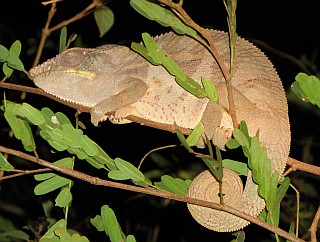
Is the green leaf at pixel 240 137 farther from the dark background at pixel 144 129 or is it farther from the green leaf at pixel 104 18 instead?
the dark background at pixel 144 129

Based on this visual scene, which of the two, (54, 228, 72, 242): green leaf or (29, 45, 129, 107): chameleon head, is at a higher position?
(29, 45, 129, 107): chameleon head

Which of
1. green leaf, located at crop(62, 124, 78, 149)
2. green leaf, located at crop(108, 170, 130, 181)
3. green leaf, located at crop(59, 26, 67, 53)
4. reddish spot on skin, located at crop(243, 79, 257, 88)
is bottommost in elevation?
green leaf, located at crop(108, 170, 130, 181)

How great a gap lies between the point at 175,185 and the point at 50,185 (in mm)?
410

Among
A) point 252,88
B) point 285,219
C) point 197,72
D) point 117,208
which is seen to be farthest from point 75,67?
point 117,208

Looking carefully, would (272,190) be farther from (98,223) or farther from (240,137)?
(98,223)

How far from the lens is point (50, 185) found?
2.05 meters

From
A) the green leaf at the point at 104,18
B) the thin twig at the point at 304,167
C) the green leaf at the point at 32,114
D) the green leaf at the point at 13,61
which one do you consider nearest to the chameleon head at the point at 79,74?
the green leaf at the point at 13,61

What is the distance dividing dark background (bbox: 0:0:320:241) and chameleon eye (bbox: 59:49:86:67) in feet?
3.52

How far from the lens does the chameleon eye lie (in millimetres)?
2617

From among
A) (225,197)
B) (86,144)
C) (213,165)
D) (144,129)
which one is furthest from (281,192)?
(144,129)

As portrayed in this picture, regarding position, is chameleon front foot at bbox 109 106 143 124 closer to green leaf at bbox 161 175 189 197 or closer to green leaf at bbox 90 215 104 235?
green leaf at bbox 161 175 189 197

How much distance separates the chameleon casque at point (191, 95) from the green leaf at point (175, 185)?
0.03 metres

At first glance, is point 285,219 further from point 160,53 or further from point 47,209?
point 160,53

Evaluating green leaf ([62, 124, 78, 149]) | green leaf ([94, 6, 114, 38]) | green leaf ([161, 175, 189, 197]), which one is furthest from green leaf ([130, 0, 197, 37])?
green leaf ([94, 6, 114, 38])
